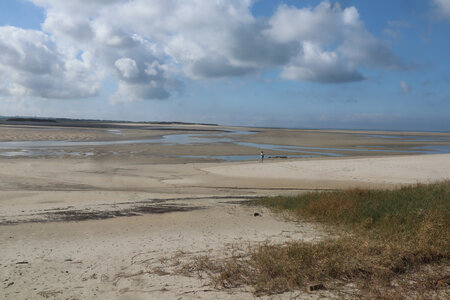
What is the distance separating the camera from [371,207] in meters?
9.22

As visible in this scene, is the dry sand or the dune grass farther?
the dry sand

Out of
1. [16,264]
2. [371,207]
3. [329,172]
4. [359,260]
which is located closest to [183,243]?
[16,264]

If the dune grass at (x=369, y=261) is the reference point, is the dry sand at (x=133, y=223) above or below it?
below

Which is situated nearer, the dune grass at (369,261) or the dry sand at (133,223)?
the dune grass at (369,261)

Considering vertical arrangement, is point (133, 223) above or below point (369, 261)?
below

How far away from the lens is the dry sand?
5375 millimetres

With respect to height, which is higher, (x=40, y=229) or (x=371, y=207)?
(x=371, y=207)

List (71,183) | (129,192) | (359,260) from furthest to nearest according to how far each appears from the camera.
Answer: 1. (71,183)
2. (129,192)
3. (359,260)

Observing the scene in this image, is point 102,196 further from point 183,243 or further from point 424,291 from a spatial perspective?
point 424,291

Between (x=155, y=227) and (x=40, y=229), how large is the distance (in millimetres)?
2806

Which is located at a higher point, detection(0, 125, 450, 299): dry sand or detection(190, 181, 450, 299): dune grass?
detection(190, 181, 450, 299): dune grass

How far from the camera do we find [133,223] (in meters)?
9.20

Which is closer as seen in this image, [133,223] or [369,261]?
[369,261]

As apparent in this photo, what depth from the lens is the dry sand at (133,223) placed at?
17.6 feet
